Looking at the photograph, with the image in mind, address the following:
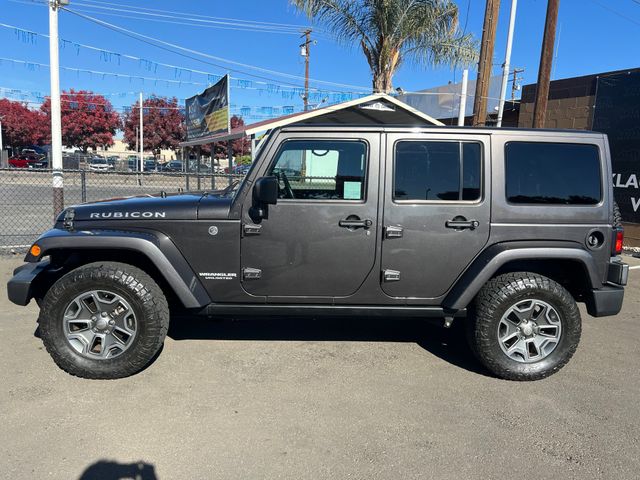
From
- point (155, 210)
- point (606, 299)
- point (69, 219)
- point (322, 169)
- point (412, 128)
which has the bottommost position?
point (606, 299)

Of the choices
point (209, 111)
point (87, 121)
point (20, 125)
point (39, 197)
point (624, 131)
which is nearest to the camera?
point (624, 131)

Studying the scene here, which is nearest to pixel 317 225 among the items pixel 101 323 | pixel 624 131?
pixel 101 323

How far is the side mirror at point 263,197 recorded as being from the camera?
338 centimetres

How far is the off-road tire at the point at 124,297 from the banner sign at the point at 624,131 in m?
9.55

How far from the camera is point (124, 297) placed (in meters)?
3.56

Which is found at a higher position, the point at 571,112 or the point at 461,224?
the point at 571,112

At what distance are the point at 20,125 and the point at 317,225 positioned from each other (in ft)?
183

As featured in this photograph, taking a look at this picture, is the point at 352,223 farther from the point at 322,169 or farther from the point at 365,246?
the point at 322,169

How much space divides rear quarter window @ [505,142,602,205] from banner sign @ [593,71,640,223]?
6.97 meters

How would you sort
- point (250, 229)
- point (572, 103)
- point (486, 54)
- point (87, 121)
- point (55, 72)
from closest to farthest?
point (250, 229), point (55, 72), point (486, 54), point (572, 103), point (87, 121)

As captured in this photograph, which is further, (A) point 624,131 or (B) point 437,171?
(A) point 624,131

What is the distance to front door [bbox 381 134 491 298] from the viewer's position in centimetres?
365

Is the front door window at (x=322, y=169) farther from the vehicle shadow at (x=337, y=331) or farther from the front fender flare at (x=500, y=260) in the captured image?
the vehicle shadow at (x=337, y=331)

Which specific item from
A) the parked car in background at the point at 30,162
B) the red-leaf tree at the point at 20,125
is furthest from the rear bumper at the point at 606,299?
the red-leaf tree at the point at 20,125
